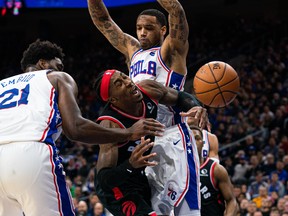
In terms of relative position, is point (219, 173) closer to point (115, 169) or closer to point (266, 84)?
point (115, 169)

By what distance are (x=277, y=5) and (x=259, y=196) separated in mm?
10916

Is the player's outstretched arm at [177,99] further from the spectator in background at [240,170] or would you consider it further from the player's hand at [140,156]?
the spectator in background at [240,170]

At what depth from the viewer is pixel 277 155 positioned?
12.2m

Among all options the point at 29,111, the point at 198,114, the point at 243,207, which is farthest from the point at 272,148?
the point at 29,111

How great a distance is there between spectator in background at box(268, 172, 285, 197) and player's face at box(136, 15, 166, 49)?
18.4 feet

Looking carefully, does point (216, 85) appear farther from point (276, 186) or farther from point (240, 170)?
point (240, 170)

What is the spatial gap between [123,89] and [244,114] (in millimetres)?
9788

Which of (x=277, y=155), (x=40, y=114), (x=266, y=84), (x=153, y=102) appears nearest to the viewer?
(x=40, y=114)

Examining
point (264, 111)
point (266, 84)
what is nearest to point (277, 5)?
point (266, 84)

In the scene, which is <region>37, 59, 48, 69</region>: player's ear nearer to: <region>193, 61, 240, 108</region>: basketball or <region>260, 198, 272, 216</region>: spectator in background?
<region>193, 61, 240, 108</region>: basketball

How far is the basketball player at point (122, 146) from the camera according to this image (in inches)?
183

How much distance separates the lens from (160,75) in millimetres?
5586

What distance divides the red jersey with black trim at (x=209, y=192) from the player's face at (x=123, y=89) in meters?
2.19

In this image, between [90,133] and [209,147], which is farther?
[209,147]
